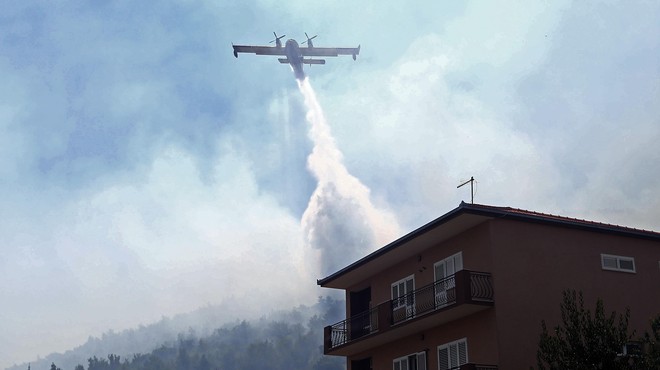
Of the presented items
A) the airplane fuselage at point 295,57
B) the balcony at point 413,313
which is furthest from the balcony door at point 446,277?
the airplane fuselage at point 295,57

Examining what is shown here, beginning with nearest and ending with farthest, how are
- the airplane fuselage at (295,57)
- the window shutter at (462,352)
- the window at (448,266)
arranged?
the window shutter at (462,352), the window at (448,266), the airplane fuselage at (295,57)

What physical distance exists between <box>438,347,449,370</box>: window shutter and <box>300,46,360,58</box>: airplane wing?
50745 millimetres

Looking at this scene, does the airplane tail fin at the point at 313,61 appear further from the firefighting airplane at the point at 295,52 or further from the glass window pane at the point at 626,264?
the glass window pane at the point at 626,264

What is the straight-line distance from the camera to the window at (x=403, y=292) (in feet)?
145

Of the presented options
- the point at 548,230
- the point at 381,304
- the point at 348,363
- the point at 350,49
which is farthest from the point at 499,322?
the point at 350,49

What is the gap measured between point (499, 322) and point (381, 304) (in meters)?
8.70

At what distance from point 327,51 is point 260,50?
259 inches

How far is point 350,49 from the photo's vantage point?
91.9 metres

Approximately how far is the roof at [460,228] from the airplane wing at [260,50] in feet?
145

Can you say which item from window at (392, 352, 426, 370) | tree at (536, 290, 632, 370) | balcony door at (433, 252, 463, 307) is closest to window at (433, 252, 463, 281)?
balcony door at (433, 252, 463, 307)

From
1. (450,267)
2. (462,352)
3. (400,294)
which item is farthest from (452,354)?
(400,294)

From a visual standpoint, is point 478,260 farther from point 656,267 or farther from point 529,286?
point 656,267

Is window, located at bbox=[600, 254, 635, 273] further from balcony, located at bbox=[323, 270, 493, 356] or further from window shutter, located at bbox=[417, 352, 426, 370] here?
window shutter, located at bbox=[417, 352, 426, 370]

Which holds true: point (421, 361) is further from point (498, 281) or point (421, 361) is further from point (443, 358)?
point (498, 281)
